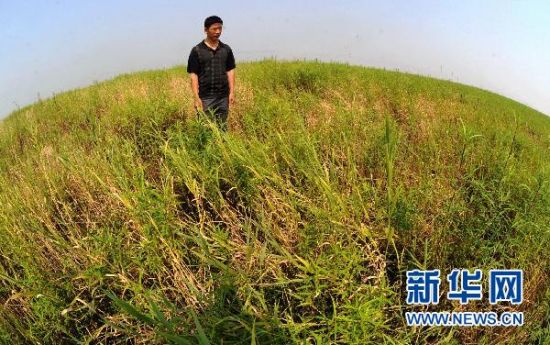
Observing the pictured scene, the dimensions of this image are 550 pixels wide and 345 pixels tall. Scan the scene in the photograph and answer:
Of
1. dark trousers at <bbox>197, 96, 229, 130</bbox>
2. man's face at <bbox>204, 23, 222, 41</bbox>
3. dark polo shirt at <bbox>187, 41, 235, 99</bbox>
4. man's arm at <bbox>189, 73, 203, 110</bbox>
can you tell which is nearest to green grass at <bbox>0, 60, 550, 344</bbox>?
man's arm at <bbox>189, 73, 203, 110</bbox>

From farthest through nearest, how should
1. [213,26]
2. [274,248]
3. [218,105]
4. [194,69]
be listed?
[218,105], [194,69], [213,26], [274,248]

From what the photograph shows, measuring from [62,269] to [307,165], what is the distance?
166 centimetres

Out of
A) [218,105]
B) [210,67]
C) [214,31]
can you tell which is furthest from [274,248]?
[214,31]

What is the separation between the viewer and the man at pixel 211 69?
4.41 m

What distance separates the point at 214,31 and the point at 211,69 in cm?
46

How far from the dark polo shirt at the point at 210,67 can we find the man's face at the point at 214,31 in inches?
5.4

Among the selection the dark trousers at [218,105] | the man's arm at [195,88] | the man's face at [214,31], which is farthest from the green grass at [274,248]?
the man's face at [214,31]

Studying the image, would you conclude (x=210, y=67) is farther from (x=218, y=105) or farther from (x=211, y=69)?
(x=218, y=105)

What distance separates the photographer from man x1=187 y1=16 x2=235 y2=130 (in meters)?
4.41

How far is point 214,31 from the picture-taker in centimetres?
438

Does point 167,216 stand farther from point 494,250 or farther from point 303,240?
point 494,250

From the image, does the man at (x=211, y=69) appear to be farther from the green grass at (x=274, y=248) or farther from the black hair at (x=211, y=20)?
the green grass at (x=274, y=248)

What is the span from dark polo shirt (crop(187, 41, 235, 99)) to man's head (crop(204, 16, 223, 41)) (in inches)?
7.1

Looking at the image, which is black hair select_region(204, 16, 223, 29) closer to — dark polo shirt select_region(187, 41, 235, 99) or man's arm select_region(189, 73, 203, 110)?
dark polo shirt select_region(187, 41, 235, 99)
